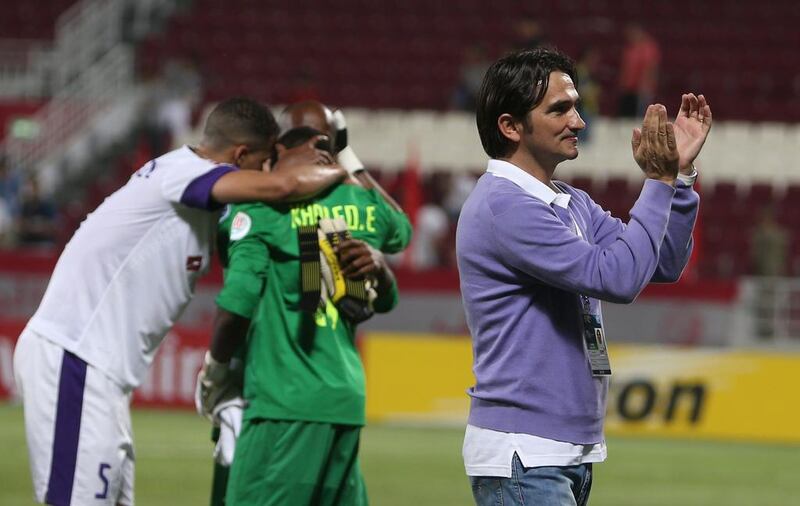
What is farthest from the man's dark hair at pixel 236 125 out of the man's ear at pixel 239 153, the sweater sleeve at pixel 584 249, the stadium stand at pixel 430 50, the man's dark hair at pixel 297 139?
the stadium stand at pixel 430 50

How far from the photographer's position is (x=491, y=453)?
412cm

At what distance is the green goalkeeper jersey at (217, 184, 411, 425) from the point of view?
5484mm

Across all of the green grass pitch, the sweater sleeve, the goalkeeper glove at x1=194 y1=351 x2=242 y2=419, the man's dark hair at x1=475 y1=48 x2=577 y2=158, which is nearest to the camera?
the sweater sleeve

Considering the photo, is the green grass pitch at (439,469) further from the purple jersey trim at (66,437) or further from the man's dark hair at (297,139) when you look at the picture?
the man's dark hair at (297,139)

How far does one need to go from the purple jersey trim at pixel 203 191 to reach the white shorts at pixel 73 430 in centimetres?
68

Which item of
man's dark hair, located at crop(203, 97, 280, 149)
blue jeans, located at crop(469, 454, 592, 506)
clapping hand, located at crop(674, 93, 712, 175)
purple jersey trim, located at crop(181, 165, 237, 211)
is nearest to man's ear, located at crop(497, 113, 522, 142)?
clapping hand, located at crop(674, 93, 712, 175)

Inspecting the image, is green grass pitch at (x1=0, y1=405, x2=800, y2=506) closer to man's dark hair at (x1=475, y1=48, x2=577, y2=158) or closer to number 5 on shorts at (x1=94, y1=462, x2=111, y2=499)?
number 5 on shorts at (x1=94, y1=462, x2=111, y2=499)

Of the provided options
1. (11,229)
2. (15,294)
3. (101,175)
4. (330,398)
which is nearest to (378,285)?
(330,398)

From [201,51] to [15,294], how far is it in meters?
8.33

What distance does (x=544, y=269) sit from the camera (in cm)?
400

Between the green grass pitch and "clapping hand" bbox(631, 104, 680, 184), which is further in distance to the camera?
the green grass pitch

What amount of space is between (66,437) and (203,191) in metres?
0.97

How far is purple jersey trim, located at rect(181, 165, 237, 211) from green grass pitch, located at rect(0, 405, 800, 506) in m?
4.55

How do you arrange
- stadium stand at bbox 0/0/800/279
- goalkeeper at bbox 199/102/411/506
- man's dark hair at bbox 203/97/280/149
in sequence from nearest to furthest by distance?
goalkeeper at bbox 199/102/411/506 < man's dark hair at bbox 203/97/280/149 < stadium stand at bbox 0/0/800/279
